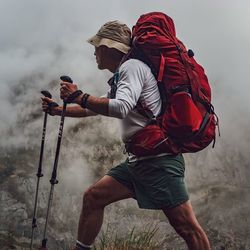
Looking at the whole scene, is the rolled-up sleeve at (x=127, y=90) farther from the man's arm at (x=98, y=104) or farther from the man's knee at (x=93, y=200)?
the man's knee at (x=93, y=200)

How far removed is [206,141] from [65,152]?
31.7 metres

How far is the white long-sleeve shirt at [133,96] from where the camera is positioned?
9.27 feet

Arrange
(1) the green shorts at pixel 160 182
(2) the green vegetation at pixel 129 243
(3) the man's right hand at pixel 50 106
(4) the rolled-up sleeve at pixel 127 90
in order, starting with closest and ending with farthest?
1. (4) the rolled-up sleeve at pixel 127 90
2. (1) the green shorts at pixel 160 182
3. (3) the man's right hand at pixel 50 106
4. (2) the green vegetation at pixel 129 243

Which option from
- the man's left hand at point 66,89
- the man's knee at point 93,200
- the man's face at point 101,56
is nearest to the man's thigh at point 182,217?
the man's knee at point 93,200

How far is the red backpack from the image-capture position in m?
2.89

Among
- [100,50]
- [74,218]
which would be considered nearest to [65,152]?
[74,218]

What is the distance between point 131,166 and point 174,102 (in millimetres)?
575

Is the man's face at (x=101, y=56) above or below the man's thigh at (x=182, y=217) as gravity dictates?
above

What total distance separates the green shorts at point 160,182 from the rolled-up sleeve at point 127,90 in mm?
418

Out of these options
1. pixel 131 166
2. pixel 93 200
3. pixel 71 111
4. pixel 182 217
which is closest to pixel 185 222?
pixel 182 217

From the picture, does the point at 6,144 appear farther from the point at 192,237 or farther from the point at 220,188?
the point at 192,237

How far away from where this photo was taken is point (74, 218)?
40906 millimetres

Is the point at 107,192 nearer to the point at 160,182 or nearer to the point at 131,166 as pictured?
the point at 131,166

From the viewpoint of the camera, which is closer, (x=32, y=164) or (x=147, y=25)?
(x=147, y=25)
